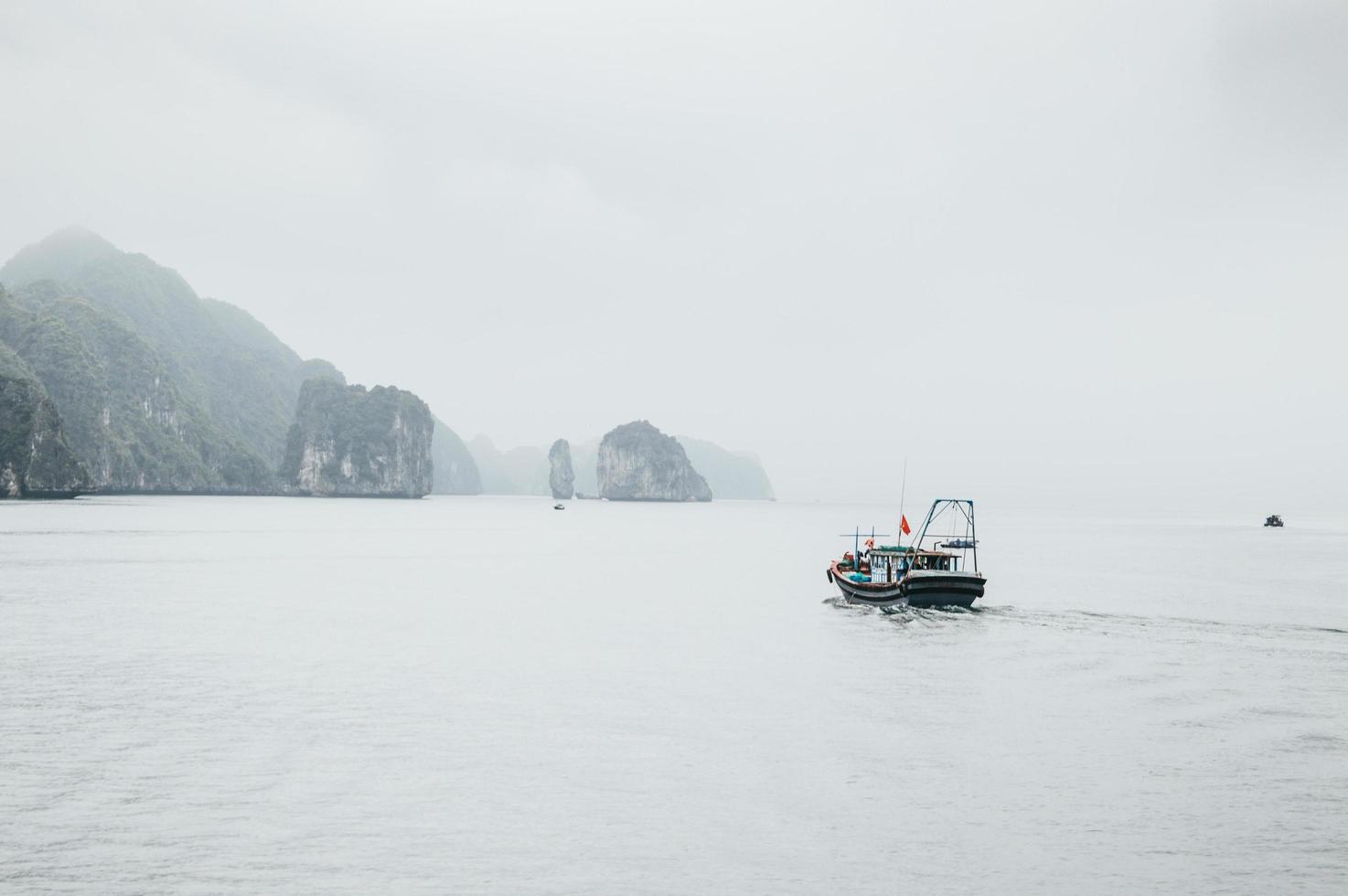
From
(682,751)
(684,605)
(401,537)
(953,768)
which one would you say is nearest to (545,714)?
(682,751)

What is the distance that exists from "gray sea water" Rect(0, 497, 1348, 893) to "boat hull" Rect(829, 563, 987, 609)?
68.4 inches

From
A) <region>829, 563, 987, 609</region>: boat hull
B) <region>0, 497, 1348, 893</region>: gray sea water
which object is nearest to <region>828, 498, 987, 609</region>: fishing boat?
<region>829, 563, 987, 609</region>: boat hull

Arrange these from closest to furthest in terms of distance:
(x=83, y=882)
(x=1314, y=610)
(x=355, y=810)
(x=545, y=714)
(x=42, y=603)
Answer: (x=83, y=882) < (x=355, y=810) < (x=545, y=714) < (x=42, y=603) < (x=1314, y=610)

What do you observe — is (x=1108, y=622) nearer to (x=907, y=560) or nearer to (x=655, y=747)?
(x=907, y=560)

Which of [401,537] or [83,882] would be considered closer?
[83,882]

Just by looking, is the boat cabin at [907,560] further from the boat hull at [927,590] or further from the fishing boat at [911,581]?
the boat hull at [927,590]

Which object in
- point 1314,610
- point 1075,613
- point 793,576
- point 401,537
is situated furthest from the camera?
point 401,537

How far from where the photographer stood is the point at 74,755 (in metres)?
20.6

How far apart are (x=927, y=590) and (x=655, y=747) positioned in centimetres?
3622

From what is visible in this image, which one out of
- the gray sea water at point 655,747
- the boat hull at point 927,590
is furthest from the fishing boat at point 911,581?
the gray sea water at point 655,747

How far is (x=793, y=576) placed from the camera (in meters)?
82.2

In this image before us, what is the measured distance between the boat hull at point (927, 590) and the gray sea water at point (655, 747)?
1738 millimetres

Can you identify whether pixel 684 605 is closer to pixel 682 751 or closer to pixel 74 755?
pixel 682 751

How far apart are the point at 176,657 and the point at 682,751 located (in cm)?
2144
